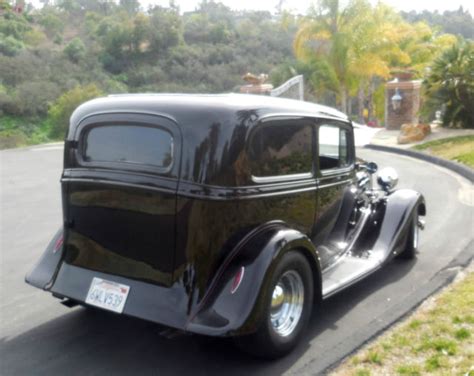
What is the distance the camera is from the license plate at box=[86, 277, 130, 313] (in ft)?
12.3

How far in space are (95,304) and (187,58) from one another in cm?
4917

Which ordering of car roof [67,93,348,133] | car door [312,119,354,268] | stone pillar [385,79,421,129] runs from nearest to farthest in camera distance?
car roof [67,93,348,133]
car door [312,119,354,268]
stone pillar [385,79,421,129]

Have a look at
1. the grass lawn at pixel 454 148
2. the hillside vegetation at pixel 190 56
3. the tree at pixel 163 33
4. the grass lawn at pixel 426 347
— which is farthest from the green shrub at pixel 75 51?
the grass lawn at pixel 426 347

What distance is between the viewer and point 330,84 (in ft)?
93.3

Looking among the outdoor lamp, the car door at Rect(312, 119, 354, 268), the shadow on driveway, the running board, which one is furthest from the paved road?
the outdoor lamp

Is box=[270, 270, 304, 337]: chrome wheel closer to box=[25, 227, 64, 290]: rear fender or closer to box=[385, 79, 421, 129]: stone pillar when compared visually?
box=[25, 227, 64, 290]: rear fender

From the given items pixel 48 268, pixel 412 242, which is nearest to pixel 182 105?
pixel 48 268

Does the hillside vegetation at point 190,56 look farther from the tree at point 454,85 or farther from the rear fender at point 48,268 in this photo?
the rear fender at point 48,268

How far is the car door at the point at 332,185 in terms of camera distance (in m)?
4.72

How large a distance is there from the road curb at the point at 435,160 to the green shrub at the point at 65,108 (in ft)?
76.6

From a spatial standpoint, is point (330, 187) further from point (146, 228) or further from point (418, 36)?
point (418, 36)

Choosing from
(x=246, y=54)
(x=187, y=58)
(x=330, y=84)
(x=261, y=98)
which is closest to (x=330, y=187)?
(x=261, y=98)

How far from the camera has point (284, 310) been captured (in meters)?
3.96

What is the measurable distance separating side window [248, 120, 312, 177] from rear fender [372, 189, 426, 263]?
124 cm
